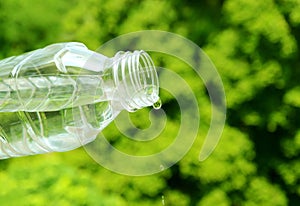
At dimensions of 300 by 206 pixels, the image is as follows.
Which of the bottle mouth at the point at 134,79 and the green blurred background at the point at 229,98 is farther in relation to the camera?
the green blurred background at the point at 229,98

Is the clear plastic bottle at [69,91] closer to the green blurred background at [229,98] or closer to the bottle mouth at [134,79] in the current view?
the bottle mouth at [134,79]

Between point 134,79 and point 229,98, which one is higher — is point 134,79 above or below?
above

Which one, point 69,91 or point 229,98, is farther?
point 229,98

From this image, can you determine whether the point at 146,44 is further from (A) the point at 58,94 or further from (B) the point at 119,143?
(A) the point at 58,94

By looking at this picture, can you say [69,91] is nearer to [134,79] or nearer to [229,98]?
[134,79]

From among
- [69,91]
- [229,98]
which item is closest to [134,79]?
[69,91]

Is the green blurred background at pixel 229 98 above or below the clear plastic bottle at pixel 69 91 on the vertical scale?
below

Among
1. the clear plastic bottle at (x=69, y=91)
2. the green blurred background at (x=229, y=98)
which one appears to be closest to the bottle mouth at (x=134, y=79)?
the clear plastic bottle at (x=69, y=91)
